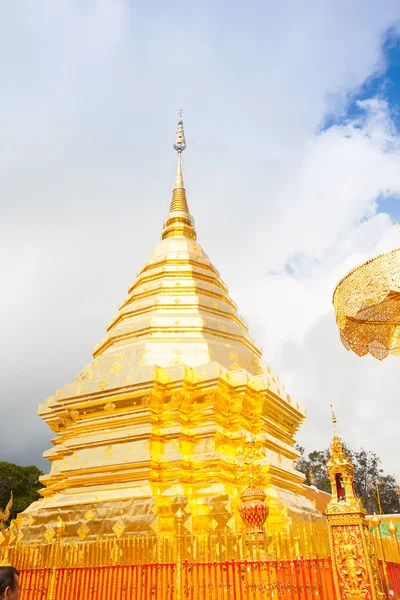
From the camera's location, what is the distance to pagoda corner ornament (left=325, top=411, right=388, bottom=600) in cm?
564

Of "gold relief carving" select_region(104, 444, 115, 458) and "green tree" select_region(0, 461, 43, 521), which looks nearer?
"gold relief carving" select_region(104, 444, 115, 458)

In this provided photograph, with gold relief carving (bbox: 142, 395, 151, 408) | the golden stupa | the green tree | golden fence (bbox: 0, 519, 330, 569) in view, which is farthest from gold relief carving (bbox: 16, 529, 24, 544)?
the green tree

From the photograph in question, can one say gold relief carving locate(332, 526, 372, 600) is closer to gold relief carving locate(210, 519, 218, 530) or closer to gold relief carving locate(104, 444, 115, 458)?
gold relief carving locate(210, 519, 218, 530)

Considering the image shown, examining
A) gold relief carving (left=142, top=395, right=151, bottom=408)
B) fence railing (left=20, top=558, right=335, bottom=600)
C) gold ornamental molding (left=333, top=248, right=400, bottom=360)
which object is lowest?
fence railing (left=20, top=558, right=335, bottom=600)

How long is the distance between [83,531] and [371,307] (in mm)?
7306

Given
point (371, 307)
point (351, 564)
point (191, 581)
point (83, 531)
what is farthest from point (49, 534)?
point (371, 307)

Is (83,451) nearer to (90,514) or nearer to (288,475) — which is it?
(90,514)

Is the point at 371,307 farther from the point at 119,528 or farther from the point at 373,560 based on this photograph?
the point at 119,528

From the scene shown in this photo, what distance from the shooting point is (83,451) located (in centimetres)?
1111

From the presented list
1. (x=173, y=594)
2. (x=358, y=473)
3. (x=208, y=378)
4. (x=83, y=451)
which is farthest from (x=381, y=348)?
(x=358, y=473)

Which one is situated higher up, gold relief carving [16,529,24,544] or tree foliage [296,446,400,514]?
tree foliage [296,446,400,514]

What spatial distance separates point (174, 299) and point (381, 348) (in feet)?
17.1

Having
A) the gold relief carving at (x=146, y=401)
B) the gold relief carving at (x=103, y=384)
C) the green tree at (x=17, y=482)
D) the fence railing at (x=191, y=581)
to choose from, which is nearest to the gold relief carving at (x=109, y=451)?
the gold relief carving at (x=146, y=401)

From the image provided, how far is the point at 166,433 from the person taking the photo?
10.5 metres
